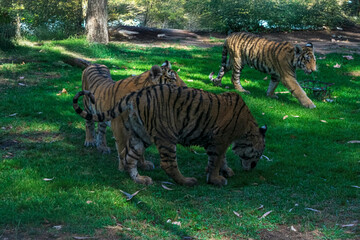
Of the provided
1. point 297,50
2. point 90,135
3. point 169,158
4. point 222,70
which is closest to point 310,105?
point 297,50

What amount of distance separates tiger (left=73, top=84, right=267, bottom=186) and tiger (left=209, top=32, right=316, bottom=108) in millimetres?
4969

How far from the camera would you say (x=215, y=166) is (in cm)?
595

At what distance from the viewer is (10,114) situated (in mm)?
9047

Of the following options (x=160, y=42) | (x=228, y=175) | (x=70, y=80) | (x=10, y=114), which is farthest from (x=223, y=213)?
(x=160, y=42)

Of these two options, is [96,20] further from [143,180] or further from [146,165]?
[143,180]

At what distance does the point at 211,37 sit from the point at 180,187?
17.6 meters

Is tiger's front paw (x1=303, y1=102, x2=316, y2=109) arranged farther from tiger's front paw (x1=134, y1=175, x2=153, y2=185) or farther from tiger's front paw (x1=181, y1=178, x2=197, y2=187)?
tiger's front paw (x1=134, y1=175, x2=153, y2=185)

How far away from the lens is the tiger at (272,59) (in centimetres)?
1066

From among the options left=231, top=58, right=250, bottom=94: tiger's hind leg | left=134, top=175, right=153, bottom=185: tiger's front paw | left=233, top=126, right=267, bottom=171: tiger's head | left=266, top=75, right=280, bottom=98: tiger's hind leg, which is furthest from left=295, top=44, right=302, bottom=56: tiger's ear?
left=134, top=175, right=153, bottom=185: tiger's front paw

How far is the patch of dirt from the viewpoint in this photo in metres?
20.1

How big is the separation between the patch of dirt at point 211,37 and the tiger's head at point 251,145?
13556mm

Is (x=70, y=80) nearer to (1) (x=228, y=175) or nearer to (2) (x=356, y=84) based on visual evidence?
(1) (x=228, y=175)

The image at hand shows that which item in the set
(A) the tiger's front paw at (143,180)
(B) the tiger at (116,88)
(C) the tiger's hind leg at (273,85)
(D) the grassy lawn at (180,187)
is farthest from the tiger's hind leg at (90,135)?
(C) the tiger's hind leg at (273,85)

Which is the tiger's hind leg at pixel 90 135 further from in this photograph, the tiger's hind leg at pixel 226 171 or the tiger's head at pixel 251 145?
the tiger's head at pixel 251 145
